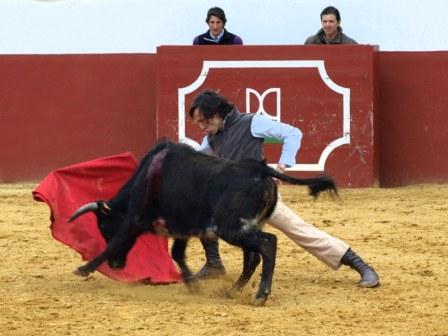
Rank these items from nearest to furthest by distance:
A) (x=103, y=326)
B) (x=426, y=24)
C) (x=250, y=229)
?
(x=103, y=326), (x=250, y=229), (x=426, y=24)

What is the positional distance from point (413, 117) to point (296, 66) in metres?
1.12

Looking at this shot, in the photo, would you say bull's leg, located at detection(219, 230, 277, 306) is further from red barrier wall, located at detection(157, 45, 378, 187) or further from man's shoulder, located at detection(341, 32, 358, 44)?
man's shoulder, located at detection(341, 32, 358, 44)

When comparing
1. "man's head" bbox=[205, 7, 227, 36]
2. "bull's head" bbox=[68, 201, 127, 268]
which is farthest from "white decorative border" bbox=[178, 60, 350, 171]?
"bull's head" bbox=[68, 201, 127, 268]

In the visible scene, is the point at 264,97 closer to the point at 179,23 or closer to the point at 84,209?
the point at 179,23

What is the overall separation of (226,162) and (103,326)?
3.65ft

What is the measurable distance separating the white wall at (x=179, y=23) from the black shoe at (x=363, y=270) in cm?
554

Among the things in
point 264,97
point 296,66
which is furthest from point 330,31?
point 264,97

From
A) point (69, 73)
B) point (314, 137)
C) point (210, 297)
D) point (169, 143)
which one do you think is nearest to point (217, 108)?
point (169, 143)

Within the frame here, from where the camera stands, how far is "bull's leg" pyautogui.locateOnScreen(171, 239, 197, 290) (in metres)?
→ 7.33

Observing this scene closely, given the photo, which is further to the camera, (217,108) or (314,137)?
(314,137)

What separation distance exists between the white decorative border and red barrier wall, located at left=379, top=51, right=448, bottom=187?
556 mm

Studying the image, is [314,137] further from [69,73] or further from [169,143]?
[169,143]

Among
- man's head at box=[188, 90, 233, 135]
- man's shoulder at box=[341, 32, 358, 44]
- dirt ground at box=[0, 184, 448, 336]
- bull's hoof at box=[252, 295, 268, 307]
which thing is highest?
man's shoulder at box=[341, 32, 358, 44]

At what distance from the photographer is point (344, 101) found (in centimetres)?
1168
